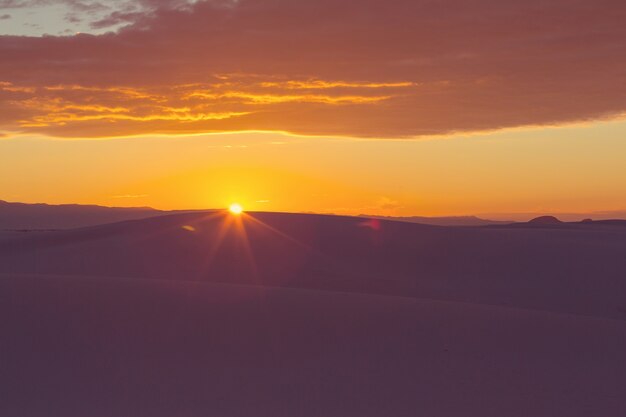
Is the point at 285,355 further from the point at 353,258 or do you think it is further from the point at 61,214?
the point at 61,214

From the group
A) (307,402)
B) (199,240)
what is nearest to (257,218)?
(199,240)

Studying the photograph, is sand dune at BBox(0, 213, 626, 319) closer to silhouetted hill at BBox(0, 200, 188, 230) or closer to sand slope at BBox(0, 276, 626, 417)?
sand slope at BBox(0, 276, 626, 417)

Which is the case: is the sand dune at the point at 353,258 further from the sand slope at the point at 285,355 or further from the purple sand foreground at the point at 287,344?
the sand slope at the point at 285,355

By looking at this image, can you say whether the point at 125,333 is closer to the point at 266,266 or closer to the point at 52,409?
the point at 52,409

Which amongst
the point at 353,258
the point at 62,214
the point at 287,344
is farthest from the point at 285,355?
the point at 62,214

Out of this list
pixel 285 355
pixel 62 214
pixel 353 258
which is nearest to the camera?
pixel 285 355

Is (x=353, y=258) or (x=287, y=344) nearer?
(x=287, y=344)

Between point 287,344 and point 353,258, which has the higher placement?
point 353,258

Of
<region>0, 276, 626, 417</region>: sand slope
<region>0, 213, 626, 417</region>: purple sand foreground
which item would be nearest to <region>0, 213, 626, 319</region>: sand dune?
<region>0, 213, 626, 417</region>: purple sand foreground
